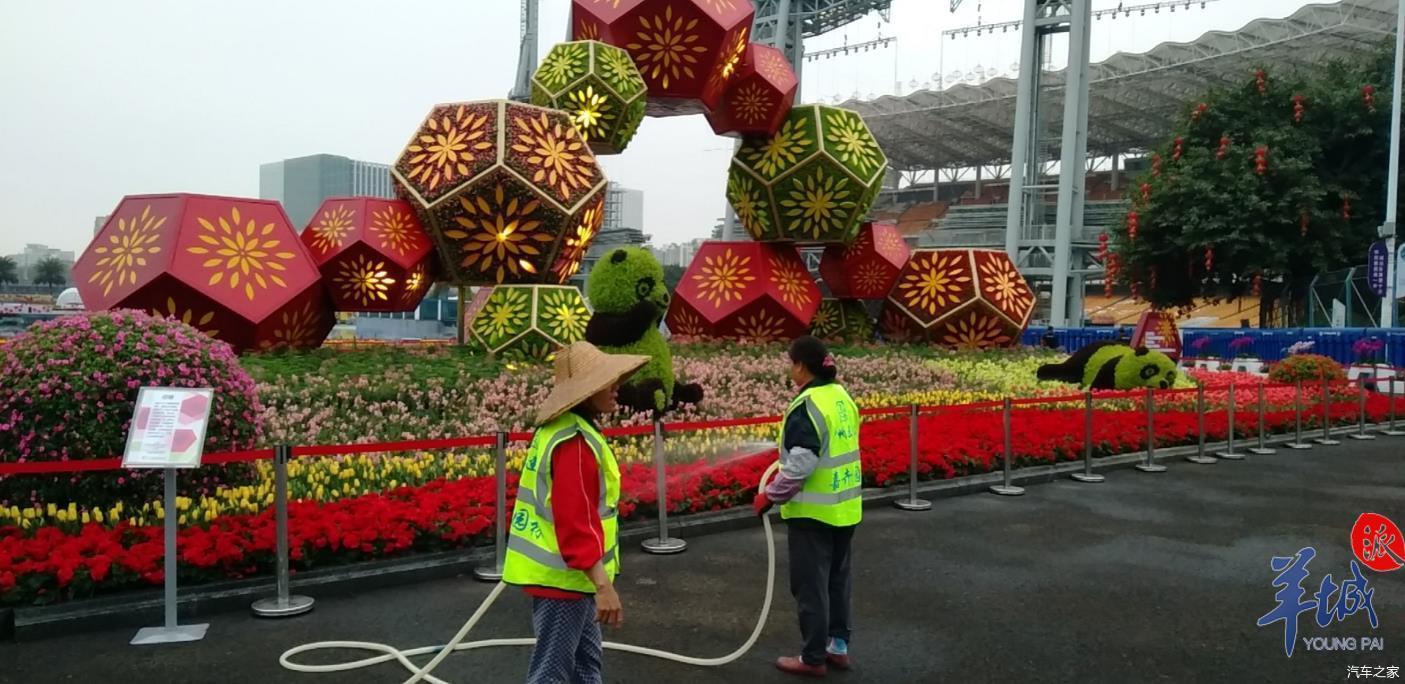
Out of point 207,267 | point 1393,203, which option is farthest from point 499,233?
point 1393,203

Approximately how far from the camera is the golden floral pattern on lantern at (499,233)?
11438 mm

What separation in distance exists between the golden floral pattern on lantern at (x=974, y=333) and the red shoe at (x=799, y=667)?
13.9 meters

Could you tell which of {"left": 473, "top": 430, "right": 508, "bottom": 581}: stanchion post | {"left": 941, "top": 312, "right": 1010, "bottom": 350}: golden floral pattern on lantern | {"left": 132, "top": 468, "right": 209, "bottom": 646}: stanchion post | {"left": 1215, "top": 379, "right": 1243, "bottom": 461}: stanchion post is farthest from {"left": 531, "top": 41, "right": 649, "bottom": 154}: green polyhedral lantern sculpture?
{"left": 132, "top": 468, "right": 209, "bottom": 646}: stanchion post

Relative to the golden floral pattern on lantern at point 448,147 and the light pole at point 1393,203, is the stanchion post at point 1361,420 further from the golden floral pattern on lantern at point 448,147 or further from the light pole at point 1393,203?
the golden floral pattern on lantern at point 448,147

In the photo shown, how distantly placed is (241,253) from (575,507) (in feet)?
29.3

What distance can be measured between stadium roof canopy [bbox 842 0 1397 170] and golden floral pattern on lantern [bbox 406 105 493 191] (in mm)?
30370

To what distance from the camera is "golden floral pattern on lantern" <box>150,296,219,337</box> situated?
9.87m

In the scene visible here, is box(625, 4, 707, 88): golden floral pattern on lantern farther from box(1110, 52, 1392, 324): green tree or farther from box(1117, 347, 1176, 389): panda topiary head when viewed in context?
box(1110, 52, 1392, 324): green tree

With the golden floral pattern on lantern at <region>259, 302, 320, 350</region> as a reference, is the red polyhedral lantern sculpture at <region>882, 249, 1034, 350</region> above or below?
above

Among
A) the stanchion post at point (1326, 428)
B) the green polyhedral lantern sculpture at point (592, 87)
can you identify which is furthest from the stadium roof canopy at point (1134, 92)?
the green polyhedral lantern sculpture at point (592, 87)

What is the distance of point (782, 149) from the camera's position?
51.5ft

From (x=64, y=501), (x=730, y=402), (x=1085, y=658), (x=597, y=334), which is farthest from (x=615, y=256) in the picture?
(x=1085, y=658)

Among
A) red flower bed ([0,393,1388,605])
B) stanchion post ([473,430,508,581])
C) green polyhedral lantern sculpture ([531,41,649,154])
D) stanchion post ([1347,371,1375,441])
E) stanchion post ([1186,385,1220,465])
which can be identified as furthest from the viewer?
stanchion post ([1347,371,1375,441])

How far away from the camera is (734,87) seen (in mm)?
15617
